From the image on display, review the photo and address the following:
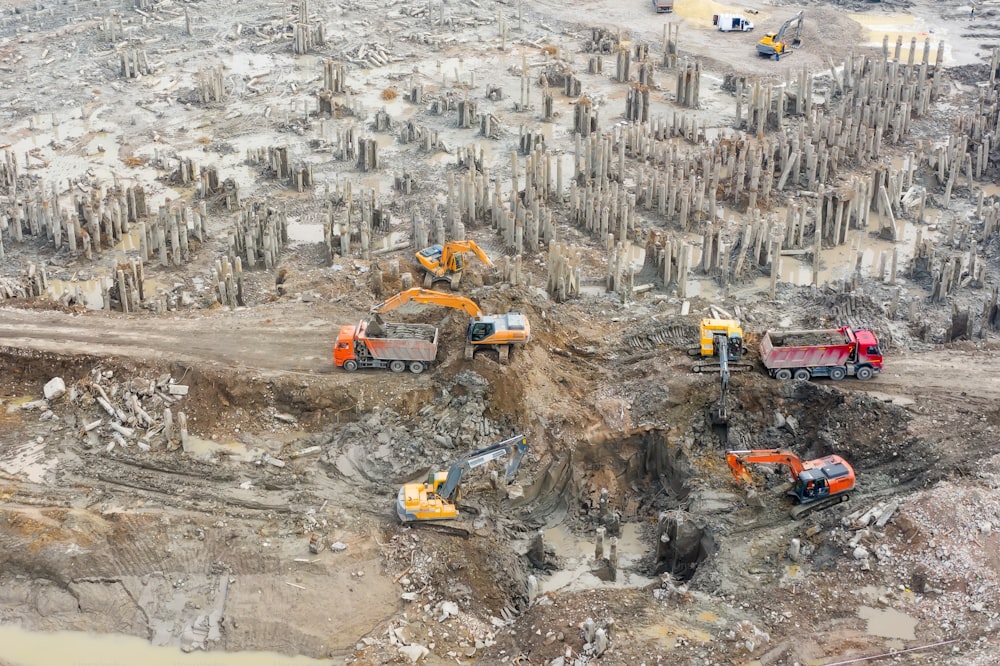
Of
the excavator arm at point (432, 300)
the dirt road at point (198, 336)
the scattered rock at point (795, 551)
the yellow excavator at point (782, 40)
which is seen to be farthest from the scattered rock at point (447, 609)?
the yellow excavator at point (782, 40)

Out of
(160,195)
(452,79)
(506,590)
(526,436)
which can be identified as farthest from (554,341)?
(452,79)

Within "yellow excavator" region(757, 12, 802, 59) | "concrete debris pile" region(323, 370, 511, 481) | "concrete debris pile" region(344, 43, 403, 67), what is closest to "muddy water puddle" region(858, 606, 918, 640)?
"concrete debris pile" region(323, 370, 511, 481)

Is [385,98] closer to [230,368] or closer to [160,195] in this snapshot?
[160,195]

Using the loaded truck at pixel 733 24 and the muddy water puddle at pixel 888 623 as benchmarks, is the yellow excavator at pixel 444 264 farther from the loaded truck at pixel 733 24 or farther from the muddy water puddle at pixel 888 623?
the loaded truck at pixel 733 24

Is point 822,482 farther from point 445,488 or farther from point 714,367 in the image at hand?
point 445,488

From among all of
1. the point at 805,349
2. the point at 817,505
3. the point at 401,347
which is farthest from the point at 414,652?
the point at 805,349
